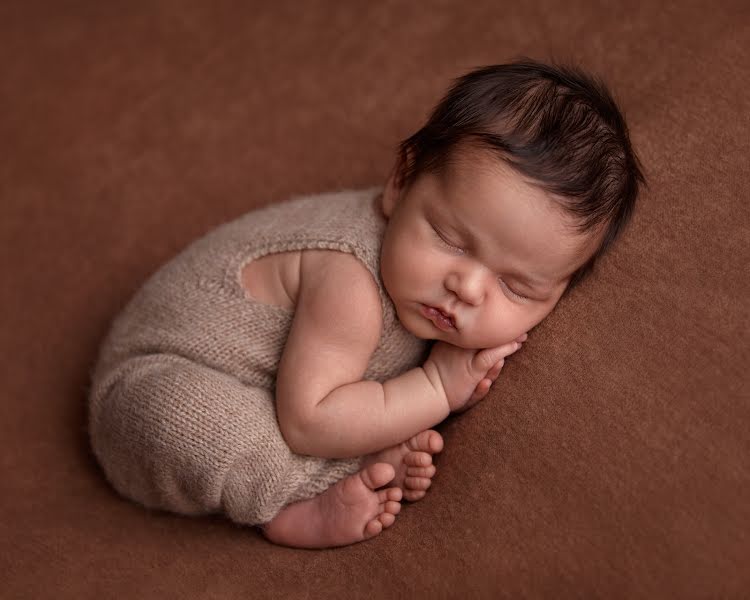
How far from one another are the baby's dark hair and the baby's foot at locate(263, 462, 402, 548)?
368mm

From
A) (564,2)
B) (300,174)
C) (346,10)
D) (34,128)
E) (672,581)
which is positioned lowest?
(34,128)

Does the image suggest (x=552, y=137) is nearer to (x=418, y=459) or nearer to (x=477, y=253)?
(x=477, y=253)

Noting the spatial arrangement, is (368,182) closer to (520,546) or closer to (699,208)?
(699,208)

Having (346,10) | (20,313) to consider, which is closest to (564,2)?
(346,10)

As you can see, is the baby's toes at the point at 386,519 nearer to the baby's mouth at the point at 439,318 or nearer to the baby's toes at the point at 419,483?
the baby's toes at the point at 419,483

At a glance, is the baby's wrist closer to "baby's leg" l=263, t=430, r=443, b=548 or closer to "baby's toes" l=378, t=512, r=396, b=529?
"baby's leg" l=263, t=430, r=443, b=548

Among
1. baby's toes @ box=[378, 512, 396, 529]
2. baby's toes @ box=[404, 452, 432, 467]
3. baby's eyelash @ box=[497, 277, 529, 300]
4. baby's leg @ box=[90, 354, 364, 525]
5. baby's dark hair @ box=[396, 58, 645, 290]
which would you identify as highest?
baby's dark hair @ box=[396, 58, 645, 290]

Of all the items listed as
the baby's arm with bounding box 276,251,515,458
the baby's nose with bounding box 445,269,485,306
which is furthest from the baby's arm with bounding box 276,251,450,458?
the baby's nose with bounding box 445,269,485,306

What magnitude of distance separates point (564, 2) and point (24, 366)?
114cm

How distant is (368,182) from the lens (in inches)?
63.1

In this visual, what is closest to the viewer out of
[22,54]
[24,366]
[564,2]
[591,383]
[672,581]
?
[672,581]

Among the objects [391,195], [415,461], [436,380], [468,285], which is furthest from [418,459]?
[391,195]

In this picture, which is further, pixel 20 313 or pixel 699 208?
pixel 20 313

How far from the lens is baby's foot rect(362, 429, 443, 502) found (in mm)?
1110
